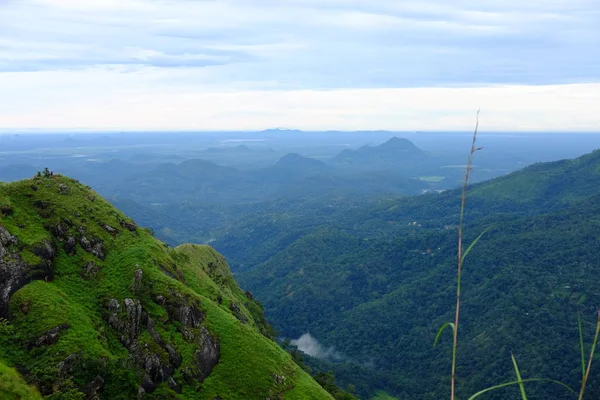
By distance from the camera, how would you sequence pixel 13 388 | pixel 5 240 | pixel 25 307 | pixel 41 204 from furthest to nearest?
pixel 41 204 → pixel 5 240 → pixel 25 307 → pixel 13 388

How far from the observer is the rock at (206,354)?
48.2m

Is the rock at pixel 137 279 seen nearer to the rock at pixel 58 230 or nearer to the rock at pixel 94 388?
the rock at pixel 58 230

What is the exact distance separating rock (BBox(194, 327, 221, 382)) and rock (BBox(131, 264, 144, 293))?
8317 millimetres

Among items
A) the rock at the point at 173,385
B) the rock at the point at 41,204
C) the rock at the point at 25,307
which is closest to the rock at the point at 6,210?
the rock at the point at 41,204

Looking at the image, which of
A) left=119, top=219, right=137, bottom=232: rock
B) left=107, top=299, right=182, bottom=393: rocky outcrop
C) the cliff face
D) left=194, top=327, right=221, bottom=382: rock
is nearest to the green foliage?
the cliff face

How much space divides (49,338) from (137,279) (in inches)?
446

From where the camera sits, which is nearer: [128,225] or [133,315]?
[133,315]

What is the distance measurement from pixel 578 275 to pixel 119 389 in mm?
204061

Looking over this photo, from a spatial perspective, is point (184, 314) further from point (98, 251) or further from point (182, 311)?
point (98, 251)

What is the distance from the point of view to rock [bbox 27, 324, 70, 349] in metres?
38.2

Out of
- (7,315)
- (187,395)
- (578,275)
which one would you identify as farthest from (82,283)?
(578,275)

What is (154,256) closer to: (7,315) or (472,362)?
(7,315)

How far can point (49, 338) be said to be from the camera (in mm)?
38781

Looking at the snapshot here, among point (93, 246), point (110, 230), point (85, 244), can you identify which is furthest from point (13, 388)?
point (110, 230)
